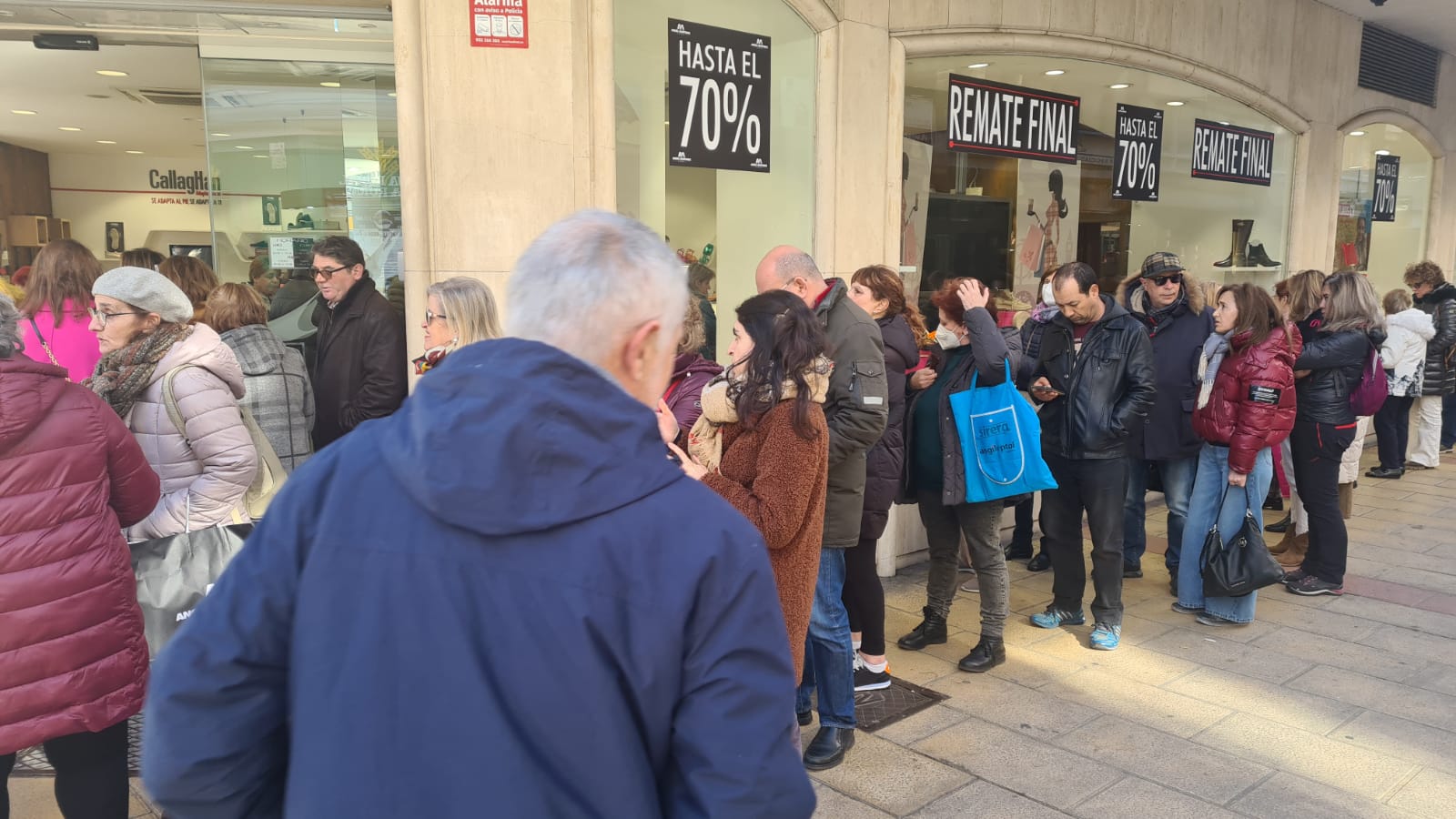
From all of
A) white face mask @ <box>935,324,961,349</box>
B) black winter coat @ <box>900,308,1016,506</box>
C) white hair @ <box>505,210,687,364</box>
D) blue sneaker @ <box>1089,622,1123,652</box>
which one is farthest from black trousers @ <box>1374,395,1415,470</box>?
white hair @ <box>505,210,687,364</box>

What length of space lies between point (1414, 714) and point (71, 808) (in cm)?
514

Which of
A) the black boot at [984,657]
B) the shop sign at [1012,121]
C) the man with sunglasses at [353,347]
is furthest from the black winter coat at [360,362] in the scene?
the shop sign at [1012,121]

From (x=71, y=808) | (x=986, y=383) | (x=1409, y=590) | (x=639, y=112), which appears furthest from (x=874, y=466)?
(x=1409, y=590)

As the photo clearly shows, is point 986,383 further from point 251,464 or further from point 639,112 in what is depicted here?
A: point 251,464

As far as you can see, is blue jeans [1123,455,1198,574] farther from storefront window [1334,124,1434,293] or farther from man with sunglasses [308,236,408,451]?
→ storefront window [1334,124,1434,293]

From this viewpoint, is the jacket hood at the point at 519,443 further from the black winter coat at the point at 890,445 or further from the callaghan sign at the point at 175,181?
the callaghan sign at the point at 175,181

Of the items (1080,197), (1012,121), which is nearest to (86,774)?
(1012,121)

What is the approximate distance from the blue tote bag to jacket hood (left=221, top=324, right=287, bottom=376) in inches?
121

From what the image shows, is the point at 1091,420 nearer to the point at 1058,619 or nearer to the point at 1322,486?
the point at 1058,619

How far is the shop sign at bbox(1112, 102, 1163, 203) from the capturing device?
831 centimetres

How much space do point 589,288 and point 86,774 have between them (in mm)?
2523

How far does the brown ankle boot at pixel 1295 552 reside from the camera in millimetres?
6977

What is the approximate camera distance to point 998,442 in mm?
4746

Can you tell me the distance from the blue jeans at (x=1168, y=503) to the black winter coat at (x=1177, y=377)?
16cm
